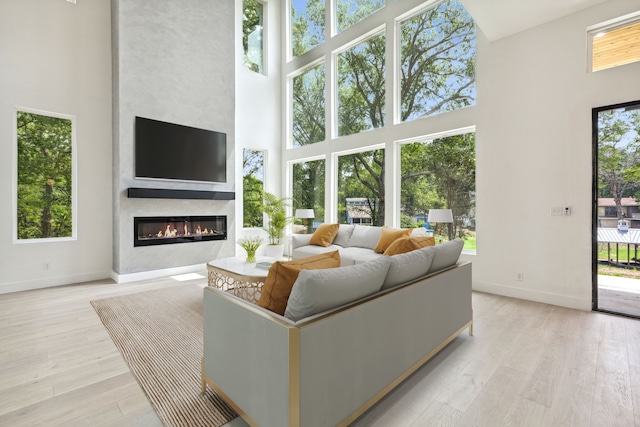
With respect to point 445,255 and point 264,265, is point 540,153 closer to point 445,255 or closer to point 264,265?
point 445,255

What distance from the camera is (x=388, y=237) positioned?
181 inches

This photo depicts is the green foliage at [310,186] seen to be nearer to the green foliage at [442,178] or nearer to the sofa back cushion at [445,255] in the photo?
the green foliage at [442,178]

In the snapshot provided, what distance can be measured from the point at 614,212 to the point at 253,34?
23.9 ft

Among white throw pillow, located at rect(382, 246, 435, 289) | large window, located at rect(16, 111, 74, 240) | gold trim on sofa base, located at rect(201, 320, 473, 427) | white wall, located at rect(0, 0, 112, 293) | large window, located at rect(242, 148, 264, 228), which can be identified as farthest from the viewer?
large window, located at rect(242, 148, 264, 228)

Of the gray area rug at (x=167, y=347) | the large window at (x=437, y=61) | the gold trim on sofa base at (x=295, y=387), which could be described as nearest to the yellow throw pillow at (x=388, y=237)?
the large window at (x=437, y=61)

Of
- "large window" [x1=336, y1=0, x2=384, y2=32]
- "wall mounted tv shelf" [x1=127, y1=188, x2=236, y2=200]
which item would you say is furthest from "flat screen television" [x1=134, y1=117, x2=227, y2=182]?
"large window" [x1=336, y1=0, x2=384, y2=32]

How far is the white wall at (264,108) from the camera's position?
6586 millimetres

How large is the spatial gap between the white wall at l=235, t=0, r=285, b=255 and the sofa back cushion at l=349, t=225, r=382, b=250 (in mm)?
2502

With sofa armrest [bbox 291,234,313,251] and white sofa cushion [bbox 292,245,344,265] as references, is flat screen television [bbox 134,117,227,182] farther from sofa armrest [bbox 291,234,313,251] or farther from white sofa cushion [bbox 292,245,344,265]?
white sofa cushion [bbox 292,245,344,265]

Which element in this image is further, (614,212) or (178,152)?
(178,152)

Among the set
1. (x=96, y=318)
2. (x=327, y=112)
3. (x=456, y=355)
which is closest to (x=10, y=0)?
(x=96, y=318)

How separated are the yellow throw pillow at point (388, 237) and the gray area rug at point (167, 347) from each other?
8.56 feet

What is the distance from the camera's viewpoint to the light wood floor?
1.74 meters

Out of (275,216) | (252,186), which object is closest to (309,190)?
(275,216)
